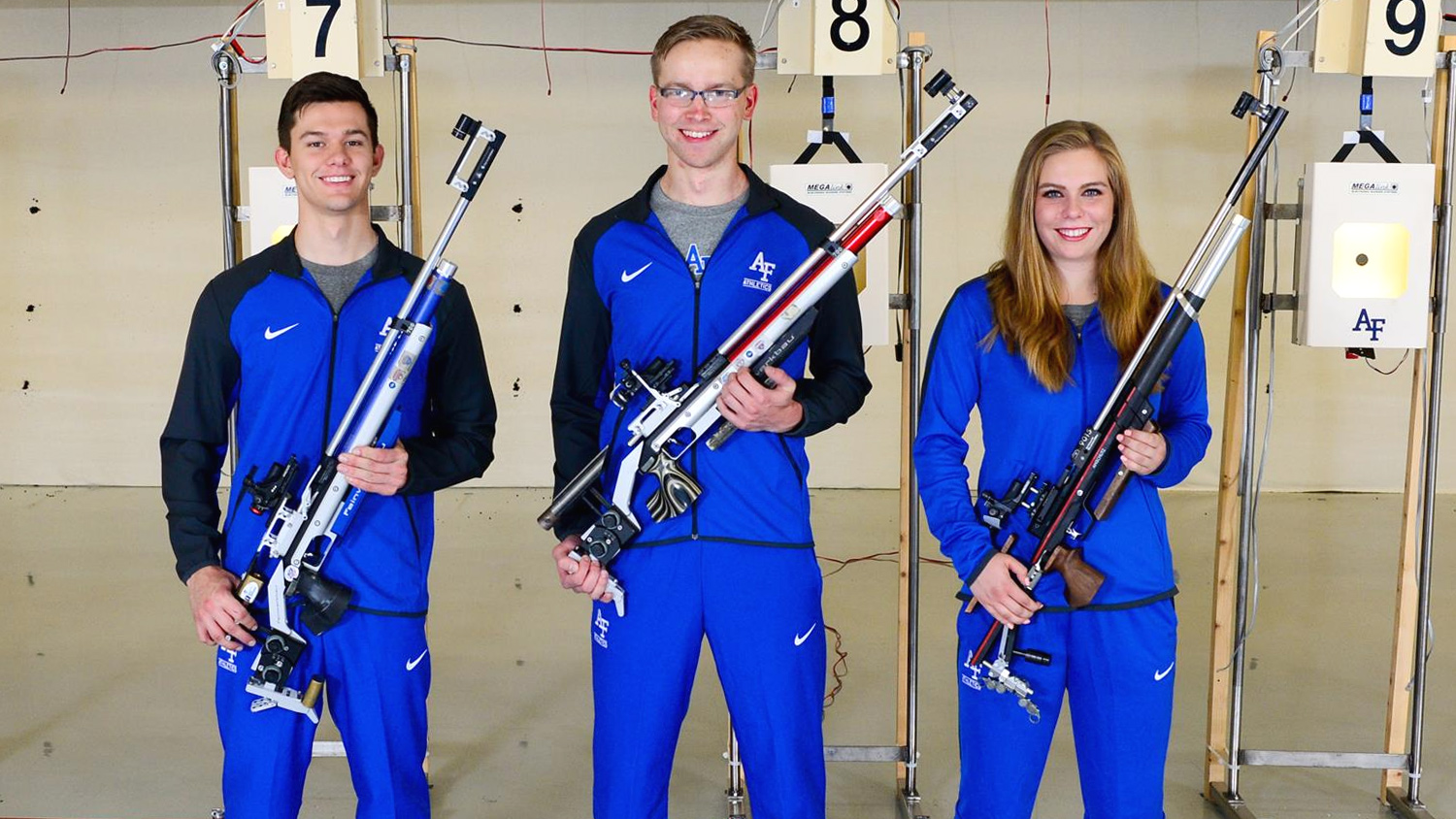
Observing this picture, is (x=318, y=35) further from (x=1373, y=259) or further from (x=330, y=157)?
(x=1373, y=259)

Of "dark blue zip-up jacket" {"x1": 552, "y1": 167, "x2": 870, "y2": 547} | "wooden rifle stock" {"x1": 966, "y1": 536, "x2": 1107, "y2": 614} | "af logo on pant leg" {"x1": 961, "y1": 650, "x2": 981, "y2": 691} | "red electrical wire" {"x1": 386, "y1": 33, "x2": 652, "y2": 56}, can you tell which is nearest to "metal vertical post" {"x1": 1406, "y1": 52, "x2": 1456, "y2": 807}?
"wooden rifle stock" {"x1": 966, "y1": 536, "x2": 1107, "y2": 614}

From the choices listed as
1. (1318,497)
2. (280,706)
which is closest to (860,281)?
(280,706)

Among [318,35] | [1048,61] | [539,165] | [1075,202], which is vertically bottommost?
[1075,202]

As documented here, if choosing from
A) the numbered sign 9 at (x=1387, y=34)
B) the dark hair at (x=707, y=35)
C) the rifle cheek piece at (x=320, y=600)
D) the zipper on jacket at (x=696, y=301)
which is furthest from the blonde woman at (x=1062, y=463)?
the numbered sign 9 at (x=1387, y=34)

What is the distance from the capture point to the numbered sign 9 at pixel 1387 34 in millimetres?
2828

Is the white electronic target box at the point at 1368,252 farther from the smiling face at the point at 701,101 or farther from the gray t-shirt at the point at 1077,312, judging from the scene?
the smiling face at the point at 701,101

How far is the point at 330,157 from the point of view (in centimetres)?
210

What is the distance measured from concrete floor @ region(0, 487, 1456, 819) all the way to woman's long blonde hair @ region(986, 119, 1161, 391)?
1454 millimetres

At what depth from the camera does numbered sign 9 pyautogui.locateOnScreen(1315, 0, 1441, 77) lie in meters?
2.83

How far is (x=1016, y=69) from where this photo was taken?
6855 mm

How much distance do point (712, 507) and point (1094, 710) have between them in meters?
0.71

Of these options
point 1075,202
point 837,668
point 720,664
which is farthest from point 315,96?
point 837,668

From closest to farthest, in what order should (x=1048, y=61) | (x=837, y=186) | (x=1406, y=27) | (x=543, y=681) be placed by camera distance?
1. (x=1406, y=27)
2. (x=837, y=186)
3. (x=543, y=681)
4. (x=1048, y=61)

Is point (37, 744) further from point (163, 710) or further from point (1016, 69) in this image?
point (1016, 69)
